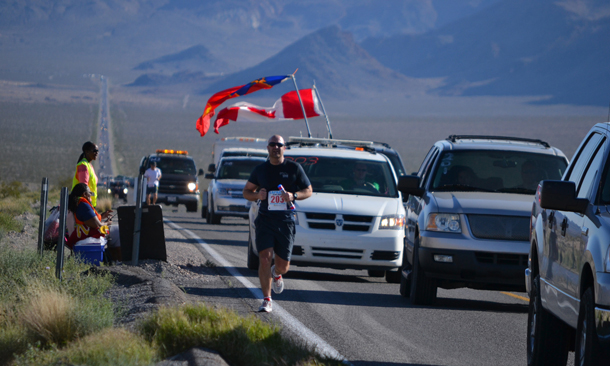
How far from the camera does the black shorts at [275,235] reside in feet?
31.8

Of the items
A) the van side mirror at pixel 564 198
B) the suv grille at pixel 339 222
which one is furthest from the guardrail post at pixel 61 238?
the van side mirror at pixel 564 198

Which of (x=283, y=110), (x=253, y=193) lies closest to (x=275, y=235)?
(x=253, y=193)

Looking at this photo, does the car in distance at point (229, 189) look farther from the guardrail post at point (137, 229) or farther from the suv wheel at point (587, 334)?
the suv wheel at point (587, 334)

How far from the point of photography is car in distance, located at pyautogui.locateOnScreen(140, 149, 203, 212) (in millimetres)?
33344

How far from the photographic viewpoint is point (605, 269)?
5.10 metres

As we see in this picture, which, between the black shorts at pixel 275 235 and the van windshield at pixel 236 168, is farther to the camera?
the van windshield at pixel 236 168

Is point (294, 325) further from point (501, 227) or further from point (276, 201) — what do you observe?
point (501, 227)

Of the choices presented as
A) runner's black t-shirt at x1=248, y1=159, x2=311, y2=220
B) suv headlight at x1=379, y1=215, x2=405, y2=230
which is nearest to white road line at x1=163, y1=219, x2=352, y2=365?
runner's black t-shirt at x1=248, y1=159, x2=311, y2=220

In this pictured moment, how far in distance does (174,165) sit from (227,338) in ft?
89.5

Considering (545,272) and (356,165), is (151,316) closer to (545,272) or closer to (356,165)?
(545,272)

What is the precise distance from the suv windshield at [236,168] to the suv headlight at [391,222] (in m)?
14.3

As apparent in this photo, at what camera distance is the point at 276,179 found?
32.2 ft

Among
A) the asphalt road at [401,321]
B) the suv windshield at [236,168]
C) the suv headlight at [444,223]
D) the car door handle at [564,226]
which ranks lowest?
the asphalt road at [401,321]

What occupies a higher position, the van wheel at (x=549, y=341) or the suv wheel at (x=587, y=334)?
Result: the suv wheel at (x=587, y=334)
